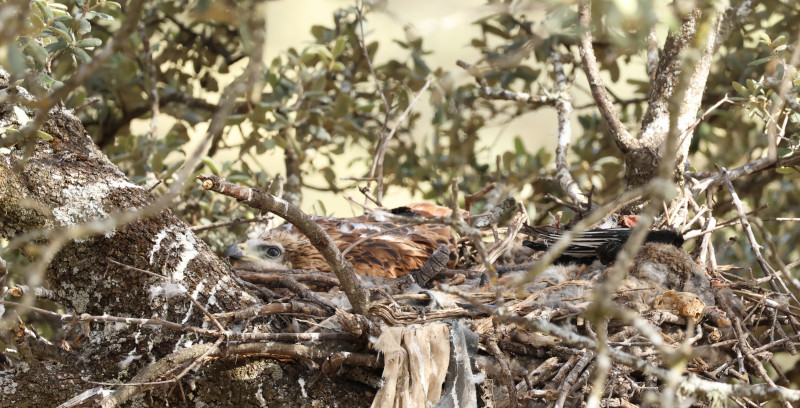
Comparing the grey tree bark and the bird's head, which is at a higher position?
the bird's head

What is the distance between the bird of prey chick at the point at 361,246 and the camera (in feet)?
10.5

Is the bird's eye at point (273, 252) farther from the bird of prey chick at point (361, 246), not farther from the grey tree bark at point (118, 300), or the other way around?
the grey tree bark at point (118, 300)

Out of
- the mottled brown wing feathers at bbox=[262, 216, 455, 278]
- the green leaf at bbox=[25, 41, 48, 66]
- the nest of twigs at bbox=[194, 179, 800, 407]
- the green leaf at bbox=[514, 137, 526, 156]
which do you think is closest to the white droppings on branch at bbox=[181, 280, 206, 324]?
the nest of twigs at bbox=[194, 179, 800, 407]

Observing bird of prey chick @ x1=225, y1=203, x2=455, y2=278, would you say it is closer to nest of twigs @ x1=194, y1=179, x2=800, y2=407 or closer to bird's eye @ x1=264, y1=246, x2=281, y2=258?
bird's eye @ x1=264, y1=246, x2=281, y2=258

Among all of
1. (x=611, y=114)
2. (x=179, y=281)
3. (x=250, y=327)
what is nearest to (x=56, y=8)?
(x=179, y=281)

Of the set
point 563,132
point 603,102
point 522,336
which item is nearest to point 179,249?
point 522,336

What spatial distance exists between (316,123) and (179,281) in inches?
89.9

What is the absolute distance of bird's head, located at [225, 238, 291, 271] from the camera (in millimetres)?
3049

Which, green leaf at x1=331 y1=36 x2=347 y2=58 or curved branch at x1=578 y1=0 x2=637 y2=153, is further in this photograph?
green leaf at x1=331 y1=36 x2=347 y2=58

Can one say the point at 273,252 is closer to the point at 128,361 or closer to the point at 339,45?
the point at 339,45

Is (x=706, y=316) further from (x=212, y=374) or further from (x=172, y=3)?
(x=172, y=3)

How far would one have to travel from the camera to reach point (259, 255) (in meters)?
3.26

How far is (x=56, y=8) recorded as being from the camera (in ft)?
7.73

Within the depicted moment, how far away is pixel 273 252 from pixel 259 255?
12 centimetres
